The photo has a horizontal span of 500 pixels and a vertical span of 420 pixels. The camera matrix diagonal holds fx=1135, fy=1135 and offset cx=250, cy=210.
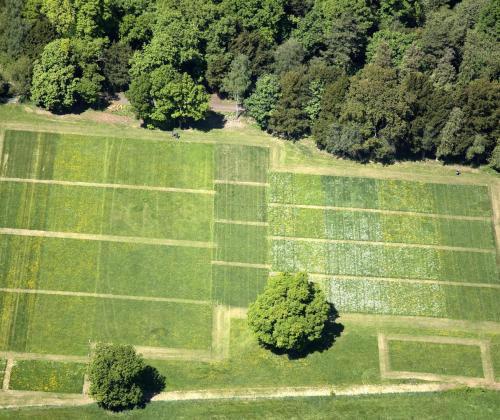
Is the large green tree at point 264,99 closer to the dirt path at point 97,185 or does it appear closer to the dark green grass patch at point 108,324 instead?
the dirt path at point 97,185

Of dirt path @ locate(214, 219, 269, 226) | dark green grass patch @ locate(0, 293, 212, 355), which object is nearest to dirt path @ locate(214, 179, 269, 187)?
dirt path @ locate(214, 219, 269, 226)

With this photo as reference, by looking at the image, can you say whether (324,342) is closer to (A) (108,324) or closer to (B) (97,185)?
(A) (108,324)

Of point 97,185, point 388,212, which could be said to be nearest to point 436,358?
point 388,212

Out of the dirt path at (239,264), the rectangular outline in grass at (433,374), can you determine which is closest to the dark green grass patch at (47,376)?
the dirt path at (239,264)

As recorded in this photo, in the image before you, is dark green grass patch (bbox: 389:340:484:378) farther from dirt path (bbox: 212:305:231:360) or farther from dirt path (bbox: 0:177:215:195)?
dirt path (bbox: 0:177:215:195)

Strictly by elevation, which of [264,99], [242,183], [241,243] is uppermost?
[264,99]

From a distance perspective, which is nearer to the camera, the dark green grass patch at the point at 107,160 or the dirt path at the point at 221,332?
the dirt path at the point at 221,332
